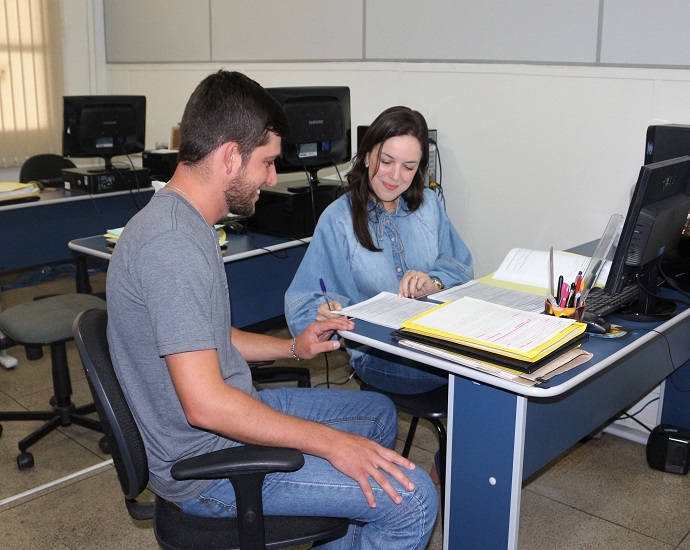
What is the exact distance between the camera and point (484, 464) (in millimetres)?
1718

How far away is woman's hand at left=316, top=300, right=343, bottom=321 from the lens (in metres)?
1.95

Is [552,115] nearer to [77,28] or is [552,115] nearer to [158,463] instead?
[158,463]

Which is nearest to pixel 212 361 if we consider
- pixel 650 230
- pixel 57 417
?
pixel 650 230

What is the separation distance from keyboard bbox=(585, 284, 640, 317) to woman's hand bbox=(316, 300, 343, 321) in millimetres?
644

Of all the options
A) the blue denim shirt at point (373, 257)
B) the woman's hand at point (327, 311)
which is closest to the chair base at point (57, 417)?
the blue denim shirt at point (373, 257)

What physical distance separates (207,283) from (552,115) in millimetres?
2201

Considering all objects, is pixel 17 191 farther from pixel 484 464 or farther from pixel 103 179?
pixel 484 464

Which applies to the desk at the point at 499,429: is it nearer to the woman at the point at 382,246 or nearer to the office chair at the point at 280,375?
the woman at the point at 382,246

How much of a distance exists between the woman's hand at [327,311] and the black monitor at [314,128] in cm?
107

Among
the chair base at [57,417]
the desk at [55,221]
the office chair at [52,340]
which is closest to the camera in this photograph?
the office chair at [52,340]

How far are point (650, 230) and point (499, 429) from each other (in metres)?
0.63

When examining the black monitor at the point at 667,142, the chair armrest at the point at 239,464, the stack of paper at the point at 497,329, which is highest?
the black monitor at the point at 667,142

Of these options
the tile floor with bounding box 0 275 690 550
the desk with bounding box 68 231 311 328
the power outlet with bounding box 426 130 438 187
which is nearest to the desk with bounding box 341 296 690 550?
the tile floor with bounding box 0 275 690 550

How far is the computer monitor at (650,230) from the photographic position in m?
1.85
